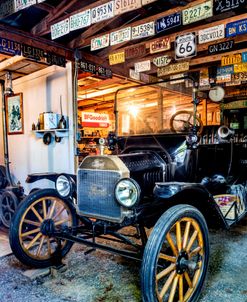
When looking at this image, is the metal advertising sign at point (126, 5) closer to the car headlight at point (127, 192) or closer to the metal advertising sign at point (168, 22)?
the metal advertising sign at point (168, 22)

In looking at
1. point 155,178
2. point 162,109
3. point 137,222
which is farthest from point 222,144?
point 137,222

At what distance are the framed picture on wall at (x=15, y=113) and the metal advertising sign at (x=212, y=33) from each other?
3.53 m

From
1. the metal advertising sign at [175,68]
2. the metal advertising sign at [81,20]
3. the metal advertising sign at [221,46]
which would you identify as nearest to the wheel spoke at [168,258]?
the metal advertising sign at [81,20]

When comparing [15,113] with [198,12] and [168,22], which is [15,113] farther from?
[198,12]

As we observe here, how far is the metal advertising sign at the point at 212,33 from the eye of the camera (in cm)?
348

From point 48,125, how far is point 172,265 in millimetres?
3156

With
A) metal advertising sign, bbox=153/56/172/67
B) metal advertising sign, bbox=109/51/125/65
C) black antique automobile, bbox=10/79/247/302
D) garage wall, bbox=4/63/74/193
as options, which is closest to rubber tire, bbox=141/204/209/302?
black antique automobile, bbox=10/79/247/302

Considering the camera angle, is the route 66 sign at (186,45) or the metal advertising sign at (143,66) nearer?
the route 66 sign at (186,45)

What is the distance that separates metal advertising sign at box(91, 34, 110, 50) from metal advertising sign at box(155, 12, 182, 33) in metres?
0.76

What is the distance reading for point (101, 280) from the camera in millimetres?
2395

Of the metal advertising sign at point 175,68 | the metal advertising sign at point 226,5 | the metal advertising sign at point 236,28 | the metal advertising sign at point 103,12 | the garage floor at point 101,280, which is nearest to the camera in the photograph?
the garage floor at point 101,280

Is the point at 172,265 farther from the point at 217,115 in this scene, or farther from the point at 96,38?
the point at 217,115

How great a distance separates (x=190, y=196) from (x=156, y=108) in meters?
1.19

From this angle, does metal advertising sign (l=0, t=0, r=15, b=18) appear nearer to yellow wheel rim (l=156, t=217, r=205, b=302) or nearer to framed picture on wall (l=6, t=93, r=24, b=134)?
framed picture on wall (l=6, t=93, r=24, b=134)
